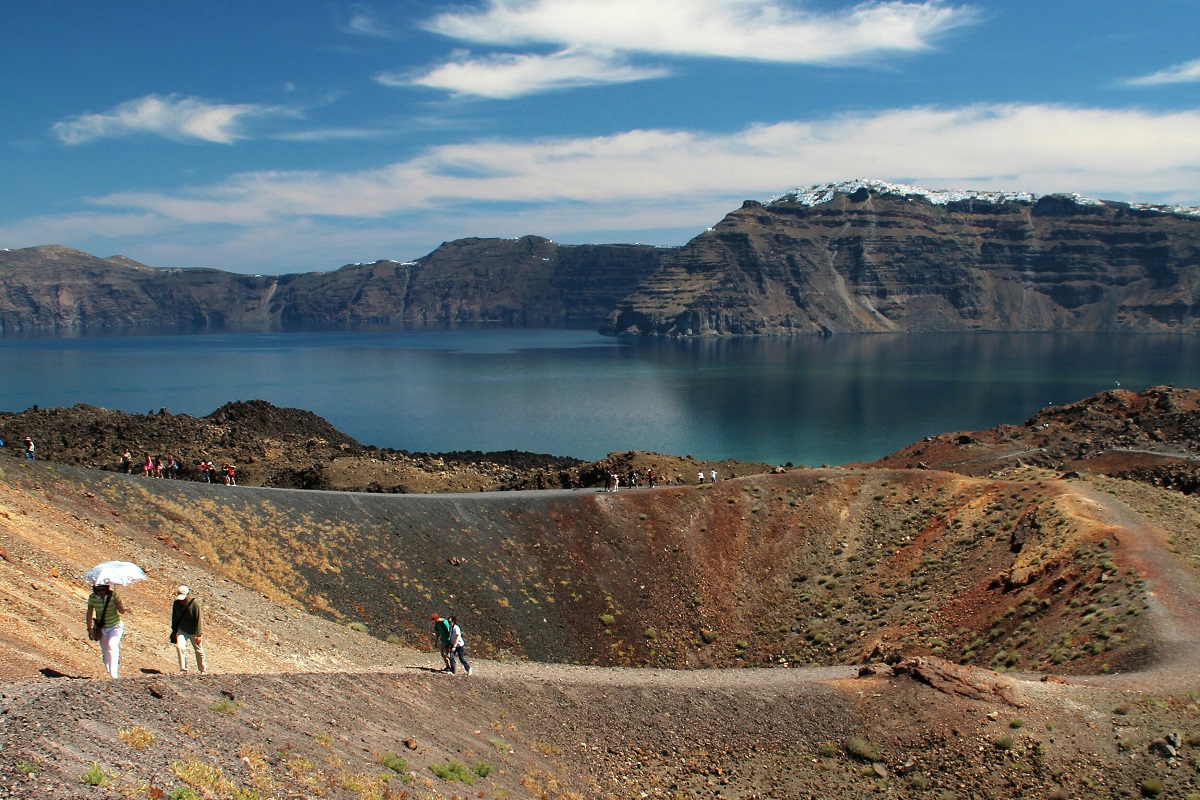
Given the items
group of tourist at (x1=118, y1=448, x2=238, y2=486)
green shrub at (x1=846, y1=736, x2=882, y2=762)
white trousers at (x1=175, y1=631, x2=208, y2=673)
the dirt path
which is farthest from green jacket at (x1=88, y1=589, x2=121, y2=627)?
group of tourist at (x1=118, y1=448, x2=238, y2=486)

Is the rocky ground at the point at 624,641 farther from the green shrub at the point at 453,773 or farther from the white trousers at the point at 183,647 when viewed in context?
the white trousers at the point at 183,647

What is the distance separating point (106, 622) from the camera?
14.9 meters

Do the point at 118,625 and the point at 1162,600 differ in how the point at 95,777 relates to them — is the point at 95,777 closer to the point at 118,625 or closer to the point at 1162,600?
the point at 118,625

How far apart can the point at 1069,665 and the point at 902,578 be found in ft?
41.3

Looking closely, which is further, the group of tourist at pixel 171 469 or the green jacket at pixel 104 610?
the group of tourist at pixel 171 469

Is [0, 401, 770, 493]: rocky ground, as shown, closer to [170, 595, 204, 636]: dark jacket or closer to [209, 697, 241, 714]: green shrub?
[170, 595, 204, 636]: dark jacket

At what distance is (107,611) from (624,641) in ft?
75.3

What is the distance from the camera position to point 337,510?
37.1 metres

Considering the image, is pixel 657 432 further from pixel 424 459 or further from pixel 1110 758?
pixel 1110 758

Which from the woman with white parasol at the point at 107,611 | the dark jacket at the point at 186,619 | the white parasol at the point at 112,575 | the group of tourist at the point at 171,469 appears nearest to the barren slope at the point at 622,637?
the woman with white parasol at the point at 107,611

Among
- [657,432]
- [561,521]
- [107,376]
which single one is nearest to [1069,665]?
[561,521]

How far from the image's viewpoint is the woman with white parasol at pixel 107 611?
14.9 meters

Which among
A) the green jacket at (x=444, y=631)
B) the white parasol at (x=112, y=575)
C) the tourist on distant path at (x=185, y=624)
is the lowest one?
the green jacket at (x=444, y=631)

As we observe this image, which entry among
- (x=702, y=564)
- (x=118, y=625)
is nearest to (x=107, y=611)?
(x=118, y=625)
